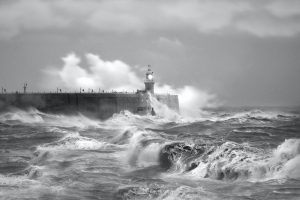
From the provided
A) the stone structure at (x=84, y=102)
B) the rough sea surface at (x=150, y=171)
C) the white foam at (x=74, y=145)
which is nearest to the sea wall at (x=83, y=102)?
the stone structure at (x=84, y=102)

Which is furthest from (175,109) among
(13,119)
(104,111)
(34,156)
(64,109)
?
(34,156)

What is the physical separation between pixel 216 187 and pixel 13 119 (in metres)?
40.0

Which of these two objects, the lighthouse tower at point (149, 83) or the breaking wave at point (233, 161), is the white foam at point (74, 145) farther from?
the lighthouse tower at point (149, 83)

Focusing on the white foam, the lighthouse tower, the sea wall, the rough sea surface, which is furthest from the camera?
the lighthouse tower

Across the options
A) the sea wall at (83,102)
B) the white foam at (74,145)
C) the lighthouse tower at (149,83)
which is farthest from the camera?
the lighthouse tower at (149,83)

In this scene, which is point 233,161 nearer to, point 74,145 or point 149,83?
point 74,145

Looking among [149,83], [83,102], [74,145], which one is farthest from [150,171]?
[149,83]

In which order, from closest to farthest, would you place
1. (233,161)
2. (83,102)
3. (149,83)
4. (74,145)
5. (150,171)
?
(233,161)
(150,171)
(74,145)
(83,102)
(149,83)

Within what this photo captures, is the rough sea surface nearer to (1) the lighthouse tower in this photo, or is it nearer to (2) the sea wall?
(2) the sea wall

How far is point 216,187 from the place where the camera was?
14.3m

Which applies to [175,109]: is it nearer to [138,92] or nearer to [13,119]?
[138,92]

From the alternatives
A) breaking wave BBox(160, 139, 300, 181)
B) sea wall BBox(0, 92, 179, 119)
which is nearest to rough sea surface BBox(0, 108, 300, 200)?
breaking wave BBox(160, 139, 300, 181)

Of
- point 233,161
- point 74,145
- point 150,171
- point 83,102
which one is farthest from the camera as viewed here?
point 83,102

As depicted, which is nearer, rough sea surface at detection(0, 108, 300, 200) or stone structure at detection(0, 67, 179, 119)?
rough sea surface at detection(0, 108, 300, 200)
